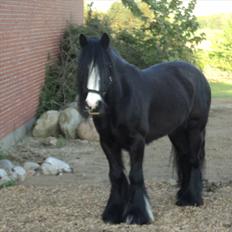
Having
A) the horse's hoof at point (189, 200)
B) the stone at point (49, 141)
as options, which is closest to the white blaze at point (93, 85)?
the horse's hoof at point (189, 200)

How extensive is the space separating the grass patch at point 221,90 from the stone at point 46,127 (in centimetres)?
806

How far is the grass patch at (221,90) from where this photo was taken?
58.6 feet

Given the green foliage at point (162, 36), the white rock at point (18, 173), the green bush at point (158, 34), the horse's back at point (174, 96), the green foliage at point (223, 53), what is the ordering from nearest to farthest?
the horse's back at point (174, 96) < the white rock at point (18, 173) < the green bush at point (158, 34) < the green foliage at point (162, 36) < the green foliage at point (223, 53)

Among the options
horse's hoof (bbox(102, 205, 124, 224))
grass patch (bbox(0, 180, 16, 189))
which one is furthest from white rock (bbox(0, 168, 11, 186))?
horse's hoof (bbox(102, 205, 124, 224))

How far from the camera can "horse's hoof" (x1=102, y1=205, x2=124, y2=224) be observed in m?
5.17

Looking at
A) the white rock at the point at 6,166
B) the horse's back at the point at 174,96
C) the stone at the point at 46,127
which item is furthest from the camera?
the stone at the point at 46,127

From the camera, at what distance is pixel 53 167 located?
7.81 m

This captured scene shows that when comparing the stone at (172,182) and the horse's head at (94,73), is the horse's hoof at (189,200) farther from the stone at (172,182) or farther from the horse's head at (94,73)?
the horse's head at (94,73)

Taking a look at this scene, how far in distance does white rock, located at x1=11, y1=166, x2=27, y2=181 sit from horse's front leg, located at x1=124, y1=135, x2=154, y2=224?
2.58 m

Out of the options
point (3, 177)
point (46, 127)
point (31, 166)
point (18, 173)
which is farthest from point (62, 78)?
point (3, 177)

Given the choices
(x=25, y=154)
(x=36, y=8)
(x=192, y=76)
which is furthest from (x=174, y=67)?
(x=36, y=8)

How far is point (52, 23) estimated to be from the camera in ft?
42.9

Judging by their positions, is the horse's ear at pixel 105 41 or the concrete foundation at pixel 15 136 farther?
the concrete foundation at pixel 15 136

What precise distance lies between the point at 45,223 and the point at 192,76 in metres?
2.26
